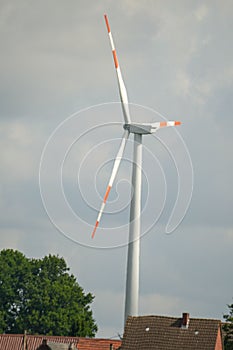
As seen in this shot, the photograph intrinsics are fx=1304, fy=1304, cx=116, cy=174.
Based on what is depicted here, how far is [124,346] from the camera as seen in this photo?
130 meters

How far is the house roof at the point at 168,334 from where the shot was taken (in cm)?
12638

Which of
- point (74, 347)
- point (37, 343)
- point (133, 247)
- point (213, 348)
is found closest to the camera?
point (213, 348)

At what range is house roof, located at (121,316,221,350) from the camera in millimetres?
126375

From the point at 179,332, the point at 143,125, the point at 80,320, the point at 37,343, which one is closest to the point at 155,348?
the point at 179,332

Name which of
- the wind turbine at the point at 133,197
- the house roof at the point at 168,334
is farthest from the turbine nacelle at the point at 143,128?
the house roof at the point at 168,334

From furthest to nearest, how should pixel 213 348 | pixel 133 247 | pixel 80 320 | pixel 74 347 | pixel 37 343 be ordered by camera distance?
pixel 80 320, pixel 37 343, pixel 74 347, pixel 133 247, pixel 213 348

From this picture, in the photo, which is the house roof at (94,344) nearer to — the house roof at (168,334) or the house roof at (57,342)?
the house roof at (57,342)

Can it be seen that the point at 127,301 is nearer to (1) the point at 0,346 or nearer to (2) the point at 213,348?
(2) the point at 213,348

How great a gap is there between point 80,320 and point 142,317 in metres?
57.0

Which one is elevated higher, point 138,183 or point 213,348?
point 138,183

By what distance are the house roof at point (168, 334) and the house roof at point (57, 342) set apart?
11148mm

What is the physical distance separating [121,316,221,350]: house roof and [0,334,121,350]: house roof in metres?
11.1

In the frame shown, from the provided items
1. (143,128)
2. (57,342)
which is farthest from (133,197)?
(57,342)

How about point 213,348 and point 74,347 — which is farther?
point 74,347
